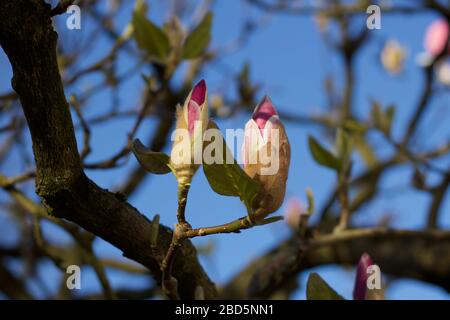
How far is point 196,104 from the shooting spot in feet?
1.84

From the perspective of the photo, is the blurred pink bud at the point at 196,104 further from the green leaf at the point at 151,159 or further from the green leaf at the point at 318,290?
the green leaf at the point at 318,290

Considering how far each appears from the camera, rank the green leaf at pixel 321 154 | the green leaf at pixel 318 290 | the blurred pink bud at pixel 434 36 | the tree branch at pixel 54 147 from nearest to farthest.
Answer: the tree branch at pixel 54 147
the green leaf at pixel 318 290
the green leaf at pixel 321 154
the blurred pink bud at pixel 434 36

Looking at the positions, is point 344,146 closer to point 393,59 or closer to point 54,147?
point 54,147

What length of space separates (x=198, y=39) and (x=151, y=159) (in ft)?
1.50

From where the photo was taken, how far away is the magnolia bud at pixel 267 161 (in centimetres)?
57

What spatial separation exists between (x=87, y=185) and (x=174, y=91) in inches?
57.4

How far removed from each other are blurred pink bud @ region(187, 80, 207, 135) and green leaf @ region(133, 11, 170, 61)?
1.50 ft

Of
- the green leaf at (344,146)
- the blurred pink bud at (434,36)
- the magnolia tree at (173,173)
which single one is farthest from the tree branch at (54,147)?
the blurred pink bud at (434,36)

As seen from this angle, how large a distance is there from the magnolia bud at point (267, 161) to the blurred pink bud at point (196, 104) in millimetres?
47

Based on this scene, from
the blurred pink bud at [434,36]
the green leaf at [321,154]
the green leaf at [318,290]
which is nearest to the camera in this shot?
the green leaf at [318,290]

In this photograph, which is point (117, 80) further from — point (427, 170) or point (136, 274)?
point (427, 170)

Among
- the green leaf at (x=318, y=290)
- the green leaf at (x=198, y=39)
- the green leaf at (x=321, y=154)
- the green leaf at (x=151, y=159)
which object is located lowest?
the green leaf at (x=318, y=290)

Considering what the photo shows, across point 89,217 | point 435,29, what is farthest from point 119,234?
point 435,29

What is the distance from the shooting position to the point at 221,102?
1.72 metres
